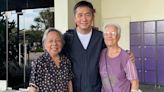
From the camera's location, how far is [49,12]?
774cm

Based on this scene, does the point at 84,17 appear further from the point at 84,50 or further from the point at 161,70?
the point at 161,70

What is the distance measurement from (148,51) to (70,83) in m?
7.04

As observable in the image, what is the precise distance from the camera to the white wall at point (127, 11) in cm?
860

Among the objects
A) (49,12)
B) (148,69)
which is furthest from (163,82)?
(49,12)

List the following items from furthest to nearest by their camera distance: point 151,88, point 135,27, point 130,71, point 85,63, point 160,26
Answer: point 135,27 → point 160,26 → point 151,88 → point 85,63 → point 130,71

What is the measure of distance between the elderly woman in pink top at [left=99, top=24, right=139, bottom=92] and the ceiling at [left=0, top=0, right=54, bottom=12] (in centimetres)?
597

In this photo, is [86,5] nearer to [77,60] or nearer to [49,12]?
[77,60]

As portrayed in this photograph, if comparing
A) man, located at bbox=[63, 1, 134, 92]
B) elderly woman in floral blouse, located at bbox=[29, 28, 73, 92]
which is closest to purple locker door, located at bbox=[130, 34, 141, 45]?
man, located at bbox=[63, 1, 134, 92]

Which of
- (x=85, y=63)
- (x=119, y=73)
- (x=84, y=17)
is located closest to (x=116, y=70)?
(x=119, y=73)

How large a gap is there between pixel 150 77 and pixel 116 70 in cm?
704

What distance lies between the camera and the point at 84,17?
6.64 ft

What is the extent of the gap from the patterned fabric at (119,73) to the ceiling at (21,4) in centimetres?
600

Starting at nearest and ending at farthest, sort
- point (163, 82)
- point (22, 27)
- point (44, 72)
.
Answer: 1. point (44, 72)
2. point (22, 27)
3. point (163, 82)

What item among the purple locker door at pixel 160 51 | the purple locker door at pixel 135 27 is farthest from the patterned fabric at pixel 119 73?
the purple locker door at pixel 135 27
